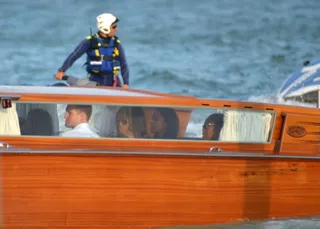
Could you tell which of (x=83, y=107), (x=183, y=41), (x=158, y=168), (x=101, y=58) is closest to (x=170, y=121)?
(x=158, y=168)

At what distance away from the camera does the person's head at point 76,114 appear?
8.82 meters

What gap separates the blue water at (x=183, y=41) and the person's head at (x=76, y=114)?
12.3m

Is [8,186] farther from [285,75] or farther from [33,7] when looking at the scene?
[33,7]

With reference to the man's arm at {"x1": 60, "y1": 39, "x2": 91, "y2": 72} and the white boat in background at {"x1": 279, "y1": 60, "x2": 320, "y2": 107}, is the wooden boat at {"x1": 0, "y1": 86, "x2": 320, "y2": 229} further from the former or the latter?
the white boat in background at {"x1": 279, "y1": 60, "x2": 320, "y2": 107}

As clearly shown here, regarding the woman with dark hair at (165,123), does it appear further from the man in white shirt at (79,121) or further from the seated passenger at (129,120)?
the man in white shirt at (79,121)

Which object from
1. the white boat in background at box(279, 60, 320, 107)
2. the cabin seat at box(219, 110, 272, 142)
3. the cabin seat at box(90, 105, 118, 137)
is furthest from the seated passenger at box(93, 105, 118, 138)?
the white boat in background at box(279, 60, 320, 107)

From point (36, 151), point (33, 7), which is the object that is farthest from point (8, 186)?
point (33, 7)

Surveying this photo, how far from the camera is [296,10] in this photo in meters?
32.9

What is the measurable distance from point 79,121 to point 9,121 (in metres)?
0.55

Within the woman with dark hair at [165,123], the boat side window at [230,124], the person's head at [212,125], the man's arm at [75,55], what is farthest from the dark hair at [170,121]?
the man's arm at [75,55]

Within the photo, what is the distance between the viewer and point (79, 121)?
8883 millimetres

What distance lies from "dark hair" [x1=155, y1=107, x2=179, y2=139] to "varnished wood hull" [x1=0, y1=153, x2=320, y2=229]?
10.6 inches

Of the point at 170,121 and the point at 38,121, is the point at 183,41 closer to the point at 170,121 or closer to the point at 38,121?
the point at 170,121

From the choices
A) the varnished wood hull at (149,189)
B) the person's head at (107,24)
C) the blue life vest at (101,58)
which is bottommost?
the varnished wood hull at (149,189)
